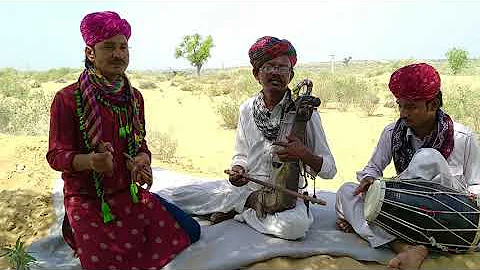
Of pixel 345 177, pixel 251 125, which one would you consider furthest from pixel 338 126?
pixel 251 125

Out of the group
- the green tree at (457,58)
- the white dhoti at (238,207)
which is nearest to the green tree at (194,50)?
the green tree at (457,58)

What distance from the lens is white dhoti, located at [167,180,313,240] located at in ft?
12.4

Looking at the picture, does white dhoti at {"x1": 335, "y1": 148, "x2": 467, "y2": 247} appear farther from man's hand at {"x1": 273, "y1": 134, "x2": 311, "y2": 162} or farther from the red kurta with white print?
the red kurta with white print

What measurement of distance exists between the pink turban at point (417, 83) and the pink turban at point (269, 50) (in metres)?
0.80

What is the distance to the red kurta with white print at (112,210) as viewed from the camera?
3.25 m

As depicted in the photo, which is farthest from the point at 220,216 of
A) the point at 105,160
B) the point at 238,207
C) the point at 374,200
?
the point at 105,160

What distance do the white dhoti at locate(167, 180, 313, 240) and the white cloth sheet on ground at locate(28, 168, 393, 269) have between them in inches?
2.6

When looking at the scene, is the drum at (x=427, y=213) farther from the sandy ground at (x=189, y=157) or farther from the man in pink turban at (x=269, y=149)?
the man in pink turban at (x=269, y=149)

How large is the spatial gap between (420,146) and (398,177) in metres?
0.34

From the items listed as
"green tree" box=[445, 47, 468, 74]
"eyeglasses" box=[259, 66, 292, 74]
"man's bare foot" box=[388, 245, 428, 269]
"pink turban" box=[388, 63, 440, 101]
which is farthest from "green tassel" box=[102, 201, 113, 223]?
"green tree" box=[445, 47, 468, 74]

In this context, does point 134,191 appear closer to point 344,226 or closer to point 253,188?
point 253,188

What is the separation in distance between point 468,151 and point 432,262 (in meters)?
0.84

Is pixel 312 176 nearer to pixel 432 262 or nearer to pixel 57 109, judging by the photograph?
pixel 432 262

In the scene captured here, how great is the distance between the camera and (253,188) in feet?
13.8
